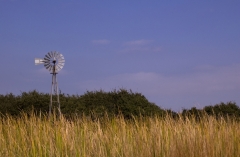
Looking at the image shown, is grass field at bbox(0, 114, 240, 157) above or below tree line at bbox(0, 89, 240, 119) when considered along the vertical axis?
below

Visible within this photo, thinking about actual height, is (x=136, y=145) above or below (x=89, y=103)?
below

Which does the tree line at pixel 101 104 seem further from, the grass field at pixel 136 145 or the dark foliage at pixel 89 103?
the grass field at pixel 136 145

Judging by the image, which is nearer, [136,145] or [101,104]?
[136,145]

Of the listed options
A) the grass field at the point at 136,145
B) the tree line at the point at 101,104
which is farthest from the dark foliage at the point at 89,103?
the grass field at the point at 136,145

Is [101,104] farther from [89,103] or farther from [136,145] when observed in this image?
[136,145]

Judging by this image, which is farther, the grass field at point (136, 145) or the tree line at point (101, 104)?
the tree line at point (101, 104)

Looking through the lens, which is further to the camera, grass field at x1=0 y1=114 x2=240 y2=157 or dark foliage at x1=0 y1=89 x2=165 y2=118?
dark foliage at x1=0 y1=89 x2=165 y2=118

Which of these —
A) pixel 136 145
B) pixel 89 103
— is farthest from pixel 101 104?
pixel 136 145

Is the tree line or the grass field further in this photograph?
the tree line

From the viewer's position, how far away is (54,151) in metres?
7.57

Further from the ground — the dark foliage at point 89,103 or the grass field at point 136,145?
the dark foliage at point 89,103

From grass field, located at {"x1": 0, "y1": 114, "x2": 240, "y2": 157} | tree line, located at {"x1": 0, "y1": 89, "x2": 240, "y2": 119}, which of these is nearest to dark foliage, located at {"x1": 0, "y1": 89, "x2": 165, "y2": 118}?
tree line, located at {"x1": 0, "y1": 89, "x2": 240, "y2": 119}

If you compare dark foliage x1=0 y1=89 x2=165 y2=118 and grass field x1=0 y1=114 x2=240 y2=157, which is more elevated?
dark foliage x1=0 y1=89 x2=165 y2=118

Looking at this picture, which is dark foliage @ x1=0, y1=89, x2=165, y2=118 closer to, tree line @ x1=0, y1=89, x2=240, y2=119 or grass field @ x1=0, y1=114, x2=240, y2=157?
tree line @ x1=0, y1=89, x2=240, y2=119
